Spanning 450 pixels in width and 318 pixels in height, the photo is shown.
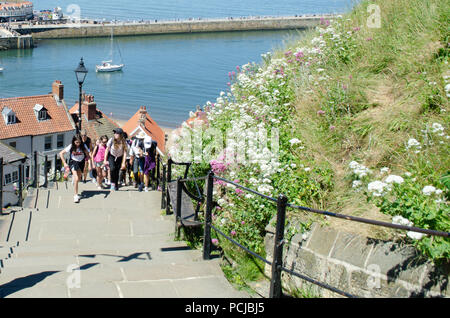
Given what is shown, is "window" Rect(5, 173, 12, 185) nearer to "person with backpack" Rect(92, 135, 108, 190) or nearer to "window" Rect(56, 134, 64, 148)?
"window" Rect(56, 134, 64, 148)

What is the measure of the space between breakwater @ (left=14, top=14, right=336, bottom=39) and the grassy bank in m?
100

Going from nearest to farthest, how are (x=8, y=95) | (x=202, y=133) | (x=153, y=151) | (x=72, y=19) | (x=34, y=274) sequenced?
(x=34, y=274) → (x=202, y=133) → (x=153, y=151) → (x=8, y=95) → (x=72, y=19)

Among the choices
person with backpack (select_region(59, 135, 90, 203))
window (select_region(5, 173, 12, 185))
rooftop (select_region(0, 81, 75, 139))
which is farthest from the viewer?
rooftop (select_region(0, 81, 75, 139))

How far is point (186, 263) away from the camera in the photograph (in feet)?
17.1

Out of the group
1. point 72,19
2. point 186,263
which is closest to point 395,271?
point 186,263

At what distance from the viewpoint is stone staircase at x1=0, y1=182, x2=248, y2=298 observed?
4.45 m

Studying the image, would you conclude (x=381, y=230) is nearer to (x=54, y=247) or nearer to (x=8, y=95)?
(x=54, y=247)

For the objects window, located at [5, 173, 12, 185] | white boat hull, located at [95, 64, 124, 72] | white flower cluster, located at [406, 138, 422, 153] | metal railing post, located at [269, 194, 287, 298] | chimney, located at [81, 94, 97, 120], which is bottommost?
window, located at [5, 173, 12, 185]

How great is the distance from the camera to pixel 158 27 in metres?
112

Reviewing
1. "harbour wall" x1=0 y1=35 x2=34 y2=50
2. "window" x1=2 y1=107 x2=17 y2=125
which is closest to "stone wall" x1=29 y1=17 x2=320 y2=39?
"harbour wall" x1=0 y1=35 x2=34 y2=50

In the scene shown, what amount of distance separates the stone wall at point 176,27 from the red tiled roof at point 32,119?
62.9 metres

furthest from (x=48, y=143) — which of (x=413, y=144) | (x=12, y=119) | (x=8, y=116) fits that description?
(x=413, y=144)
